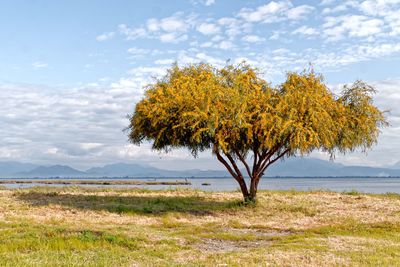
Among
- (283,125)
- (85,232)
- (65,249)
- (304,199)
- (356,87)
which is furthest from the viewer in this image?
(304,199)

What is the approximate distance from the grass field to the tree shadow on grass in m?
0.07

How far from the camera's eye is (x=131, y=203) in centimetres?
3528

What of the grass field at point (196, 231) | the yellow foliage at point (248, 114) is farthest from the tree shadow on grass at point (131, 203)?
the yellow foliage at point (248, 114)

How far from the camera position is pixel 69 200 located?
35.4 meters

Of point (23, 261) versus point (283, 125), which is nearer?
point (23, 261)

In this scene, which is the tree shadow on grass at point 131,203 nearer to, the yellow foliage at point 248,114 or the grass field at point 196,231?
the grass field at point 196,231

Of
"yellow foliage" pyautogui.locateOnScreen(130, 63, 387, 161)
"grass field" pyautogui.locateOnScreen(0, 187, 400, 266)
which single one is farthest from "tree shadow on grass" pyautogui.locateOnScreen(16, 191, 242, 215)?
"yellow foliage" pyautogui.locateOnScreen(130, 63, 387, 161)

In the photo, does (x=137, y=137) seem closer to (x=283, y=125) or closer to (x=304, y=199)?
(x=283, y=125)

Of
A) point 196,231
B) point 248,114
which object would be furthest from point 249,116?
point 196,231

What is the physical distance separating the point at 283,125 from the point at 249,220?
20.4 ft

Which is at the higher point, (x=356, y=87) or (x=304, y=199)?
(x=356, y=87)

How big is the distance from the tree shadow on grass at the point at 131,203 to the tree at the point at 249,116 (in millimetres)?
3455

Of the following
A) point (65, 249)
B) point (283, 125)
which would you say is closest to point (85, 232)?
point (65, 249)

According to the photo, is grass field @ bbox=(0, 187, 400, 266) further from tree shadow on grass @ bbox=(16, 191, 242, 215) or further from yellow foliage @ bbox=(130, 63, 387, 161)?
yellow foliage @ bbox=(130, 63, 387, 161)
